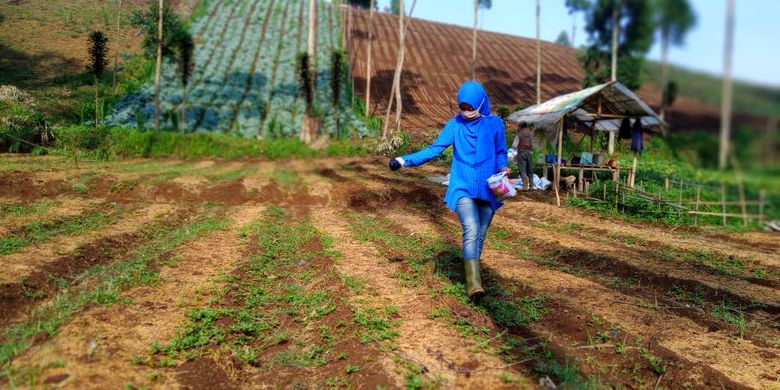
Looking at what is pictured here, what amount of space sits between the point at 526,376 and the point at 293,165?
50.6 feet

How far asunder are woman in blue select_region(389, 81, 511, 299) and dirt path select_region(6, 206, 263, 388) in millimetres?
2065

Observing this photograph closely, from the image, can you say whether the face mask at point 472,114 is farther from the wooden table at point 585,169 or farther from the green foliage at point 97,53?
the green foliage at point 97,53

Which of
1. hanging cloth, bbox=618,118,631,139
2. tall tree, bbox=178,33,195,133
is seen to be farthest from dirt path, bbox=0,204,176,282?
tall tree, bbox=178,33,195,133

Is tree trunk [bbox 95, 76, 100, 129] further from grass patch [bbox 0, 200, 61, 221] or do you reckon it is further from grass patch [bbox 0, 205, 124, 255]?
grass patch [bbox 0, 205, 124, 255]

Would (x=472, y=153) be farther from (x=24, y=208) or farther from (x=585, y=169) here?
(x=585, y=169)

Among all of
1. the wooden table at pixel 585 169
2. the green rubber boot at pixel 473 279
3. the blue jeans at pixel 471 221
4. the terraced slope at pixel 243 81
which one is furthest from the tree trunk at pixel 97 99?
the wooden table at pixel 585 169

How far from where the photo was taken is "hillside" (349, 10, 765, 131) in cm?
1791

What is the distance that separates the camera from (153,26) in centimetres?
1252

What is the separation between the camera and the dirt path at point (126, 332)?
8.66 ft

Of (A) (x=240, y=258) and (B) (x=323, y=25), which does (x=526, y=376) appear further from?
(B) (x=323, y=25)

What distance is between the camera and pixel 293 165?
1745 centimetres

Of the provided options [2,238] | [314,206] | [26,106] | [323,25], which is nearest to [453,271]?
[2,238]

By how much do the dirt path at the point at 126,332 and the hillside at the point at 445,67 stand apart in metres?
8.15

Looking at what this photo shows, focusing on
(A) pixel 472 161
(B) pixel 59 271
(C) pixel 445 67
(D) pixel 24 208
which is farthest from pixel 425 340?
(C) pixel 445 67
